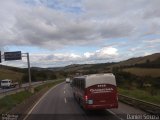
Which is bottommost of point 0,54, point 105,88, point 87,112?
point 87,112

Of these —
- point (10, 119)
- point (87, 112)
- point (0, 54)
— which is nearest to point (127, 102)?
point (87, 112)

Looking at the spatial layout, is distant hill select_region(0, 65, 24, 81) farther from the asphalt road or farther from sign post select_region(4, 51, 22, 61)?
the asphalt road

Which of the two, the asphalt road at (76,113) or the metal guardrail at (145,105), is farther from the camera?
the asphalt road at (76,113)

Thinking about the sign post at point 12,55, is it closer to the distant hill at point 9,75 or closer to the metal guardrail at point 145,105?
the metal guardrail at point 145,105

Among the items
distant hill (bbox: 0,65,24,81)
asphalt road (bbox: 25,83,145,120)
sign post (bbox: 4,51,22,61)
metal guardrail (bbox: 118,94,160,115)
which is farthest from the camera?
distant hill (bbox: 0,65,24,81)

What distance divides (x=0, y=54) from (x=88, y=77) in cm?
2869

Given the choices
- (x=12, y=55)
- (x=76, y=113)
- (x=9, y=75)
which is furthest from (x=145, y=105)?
(x=9, y=75)

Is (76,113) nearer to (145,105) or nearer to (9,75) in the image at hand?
(145,105)

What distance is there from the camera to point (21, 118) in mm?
17797

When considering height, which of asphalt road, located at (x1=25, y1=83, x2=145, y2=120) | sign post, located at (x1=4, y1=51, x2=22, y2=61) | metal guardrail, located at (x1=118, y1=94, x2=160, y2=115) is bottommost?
asphalt road, located at (x1=25, y1=83, x2=145, y2=120)

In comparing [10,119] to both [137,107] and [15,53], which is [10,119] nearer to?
[137,107]

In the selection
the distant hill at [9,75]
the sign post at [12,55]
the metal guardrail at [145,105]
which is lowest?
the metal guardrail at [145,105]

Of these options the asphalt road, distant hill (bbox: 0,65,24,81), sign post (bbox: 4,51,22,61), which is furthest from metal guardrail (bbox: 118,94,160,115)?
distant hill (bbox: 0,65,24,81)

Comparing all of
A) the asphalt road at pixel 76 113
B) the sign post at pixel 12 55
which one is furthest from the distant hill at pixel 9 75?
the asphalt road at pixel 76 113
